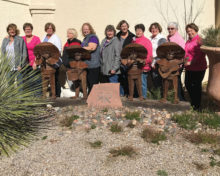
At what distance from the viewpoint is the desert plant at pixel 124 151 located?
3.38m

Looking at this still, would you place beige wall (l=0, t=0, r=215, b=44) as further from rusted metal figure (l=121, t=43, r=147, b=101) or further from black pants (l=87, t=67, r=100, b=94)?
rusted metal figure (l=121, t=43, r=147, b=101)

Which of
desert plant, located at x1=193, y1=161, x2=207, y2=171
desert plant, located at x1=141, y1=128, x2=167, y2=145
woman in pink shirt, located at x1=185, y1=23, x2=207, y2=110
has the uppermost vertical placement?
woman in pink shirt, located at x1=185, y1=23, x2=207, y2=110

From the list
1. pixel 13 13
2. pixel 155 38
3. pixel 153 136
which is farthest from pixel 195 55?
pixel 13 13

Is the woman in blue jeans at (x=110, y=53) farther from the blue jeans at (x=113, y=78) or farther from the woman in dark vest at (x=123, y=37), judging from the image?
the woman in dark vest at (x=123, y=37)

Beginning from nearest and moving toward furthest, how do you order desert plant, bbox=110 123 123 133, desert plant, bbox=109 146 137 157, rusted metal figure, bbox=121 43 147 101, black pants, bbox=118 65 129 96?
desert plant, bbox=109 146 137 157 → desert plant, bbox=110 123 123 133 → rusted metal figure, bbox=121 43 147 101 → black pants, bbox=118 65 129 96

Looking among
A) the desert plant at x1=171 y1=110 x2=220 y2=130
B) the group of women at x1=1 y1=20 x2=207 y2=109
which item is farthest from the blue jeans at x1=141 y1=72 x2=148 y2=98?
the desert plant at x1=171 y1=110 x2=220 y2=130

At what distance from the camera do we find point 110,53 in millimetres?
5109

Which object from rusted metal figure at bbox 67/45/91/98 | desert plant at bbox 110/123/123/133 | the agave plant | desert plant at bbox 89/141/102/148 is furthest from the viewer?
rusted metal figure at bbox 67/45/91/98

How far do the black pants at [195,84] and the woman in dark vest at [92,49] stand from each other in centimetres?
176

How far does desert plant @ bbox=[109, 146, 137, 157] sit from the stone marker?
4.88ft

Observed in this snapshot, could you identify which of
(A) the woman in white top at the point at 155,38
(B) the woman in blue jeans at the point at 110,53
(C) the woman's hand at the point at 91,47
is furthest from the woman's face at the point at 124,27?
(C) the woman's hand at the point at 91,47

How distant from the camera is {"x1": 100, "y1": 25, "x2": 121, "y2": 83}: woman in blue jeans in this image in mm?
5070

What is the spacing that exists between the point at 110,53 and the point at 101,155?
2.29m

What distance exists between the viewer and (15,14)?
22.7 ft
